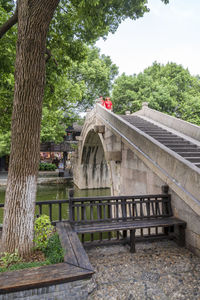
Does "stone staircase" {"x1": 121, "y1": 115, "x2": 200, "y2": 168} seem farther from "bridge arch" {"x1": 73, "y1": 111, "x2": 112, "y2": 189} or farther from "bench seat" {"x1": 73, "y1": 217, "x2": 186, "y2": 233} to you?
"bridge arch" {"x1": 73, "y1": 111, "x2": 112, "y2": 189}

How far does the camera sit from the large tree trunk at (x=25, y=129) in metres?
3.40

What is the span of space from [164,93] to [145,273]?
16.8 m

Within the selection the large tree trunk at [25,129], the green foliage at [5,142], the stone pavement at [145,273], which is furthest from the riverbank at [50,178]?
the large tree trunk at [25,129]

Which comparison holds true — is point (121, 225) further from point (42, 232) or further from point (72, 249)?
point (42, 232)

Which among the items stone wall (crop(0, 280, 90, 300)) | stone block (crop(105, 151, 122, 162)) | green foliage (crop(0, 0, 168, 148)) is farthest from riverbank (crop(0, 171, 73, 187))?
stone wall (crop(0, 280, 90, 300))

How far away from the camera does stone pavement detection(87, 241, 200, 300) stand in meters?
3.04

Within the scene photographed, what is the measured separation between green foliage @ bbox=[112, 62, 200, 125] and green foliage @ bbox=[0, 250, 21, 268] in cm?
1646

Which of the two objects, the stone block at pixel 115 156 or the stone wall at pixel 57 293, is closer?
the stone wall at pixel 57 293

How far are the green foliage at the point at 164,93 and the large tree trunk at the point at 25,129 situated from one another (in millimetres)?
15454

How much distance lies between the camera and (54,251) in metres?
3.28

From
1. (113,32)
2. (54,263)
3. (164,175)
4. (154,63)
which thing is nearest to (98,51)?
(154,63)

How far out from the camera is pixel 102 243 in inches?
178

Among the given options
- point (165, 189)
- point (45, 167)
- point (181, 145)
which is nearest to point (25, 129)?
point (165, 189)

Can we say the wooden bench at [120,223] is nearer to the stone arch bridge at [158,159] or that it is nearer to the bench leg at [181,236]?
the bench leg at [181,236]
